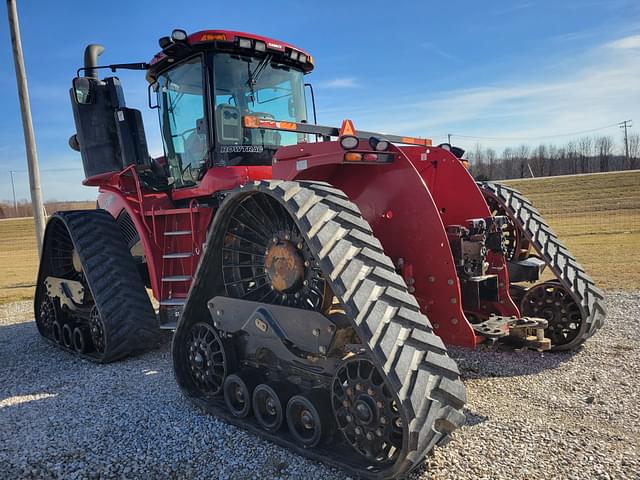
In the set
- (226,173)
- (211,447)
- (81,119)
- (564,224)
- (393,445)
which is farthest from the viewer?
(564,224)

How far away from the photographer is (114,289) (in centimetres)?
564

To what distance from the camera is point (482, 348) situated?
5387mm

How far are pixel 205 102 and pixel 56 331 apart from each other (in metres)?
3.84

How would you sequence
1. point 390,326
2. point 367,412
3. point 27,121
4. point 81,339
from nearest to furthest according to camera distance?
point 390,326, point 367,412, point 81,339, point 27,121

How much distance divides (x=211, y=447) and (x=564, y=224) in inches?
813

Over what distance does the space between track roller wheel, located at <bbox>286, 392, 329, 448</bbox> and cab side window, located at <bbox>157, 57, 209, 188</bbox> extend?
2.86 m

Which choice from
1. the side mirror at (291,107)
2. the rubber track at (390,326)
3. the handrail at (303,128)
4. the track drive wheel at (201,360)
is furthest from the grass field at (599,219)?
the track drive wheel at (201,360)

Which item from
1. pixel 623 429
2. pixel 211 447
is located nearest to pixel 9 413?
pixel 211 447

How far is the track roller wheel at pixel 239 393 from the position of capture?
375 centimetres

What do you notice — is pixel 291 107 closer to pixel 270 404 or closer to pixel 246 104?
pixel 246 104

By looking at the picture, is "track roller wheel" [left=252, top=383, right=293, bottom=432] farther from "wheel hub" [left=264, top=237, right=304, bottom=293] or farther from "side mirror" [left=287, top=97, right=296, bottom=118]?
"side mirror" [left=287, top=97, right=296, bottom=118]

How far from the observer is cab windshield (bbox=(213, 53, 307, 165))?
16.9ft

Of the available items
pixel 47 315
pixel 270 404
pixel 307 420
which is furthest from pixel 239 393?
pixel 47 315

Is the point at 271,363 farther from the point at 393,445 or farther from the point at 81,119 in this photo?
the point at 81,119
